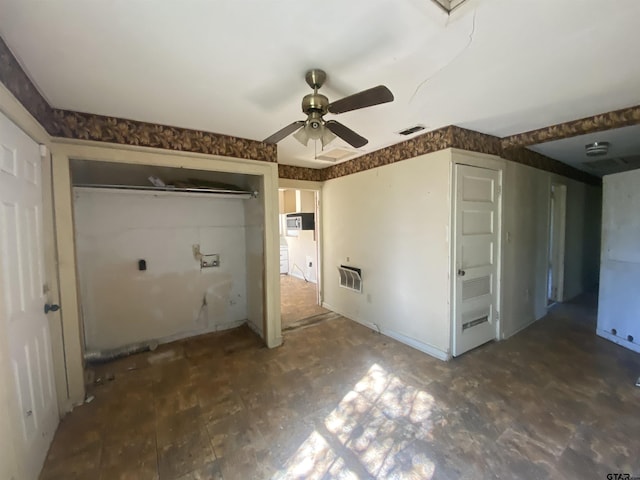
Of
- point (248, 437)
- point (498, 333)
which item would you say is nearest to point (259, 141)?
point (248, 437)

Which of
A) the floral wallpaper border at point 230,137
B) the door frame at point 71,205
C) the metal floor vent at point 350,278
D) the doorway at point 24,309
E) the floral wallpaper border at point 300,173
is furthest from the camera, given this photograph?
the floral wallpaper border at point 300,173

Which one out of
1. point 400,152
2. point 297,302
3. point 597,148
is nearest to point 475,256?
point 400,152

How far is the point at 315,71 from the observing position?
5.05ft

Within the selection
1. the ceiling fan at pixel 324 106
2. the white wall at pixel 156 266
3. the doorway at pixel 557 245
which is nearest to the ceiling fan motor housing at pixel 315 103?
the ceiling fan at pixel 324 106

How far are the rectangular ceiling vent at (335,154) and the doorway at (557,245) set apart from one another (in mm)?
3543

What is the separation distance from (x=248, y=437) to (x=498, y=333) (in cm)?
293

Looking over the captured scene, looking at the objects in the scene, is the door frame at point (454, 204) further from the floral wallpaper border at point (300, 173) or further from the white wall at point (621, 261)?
the floral wallpaper border at point (300, 173)

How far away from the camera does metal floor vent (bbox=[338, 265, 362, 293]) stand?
3.77 m

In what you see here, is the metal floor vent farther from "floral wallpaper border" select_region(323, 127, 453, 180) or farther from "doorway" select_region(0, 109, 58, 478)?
"doorway" select_region(0, 109, 58, 478)

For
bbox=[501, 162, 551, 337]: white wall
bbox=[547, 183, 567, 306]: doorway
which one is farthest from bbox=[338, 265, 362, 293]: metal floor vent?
bbox=[547, 183, 567, 306]: doorway

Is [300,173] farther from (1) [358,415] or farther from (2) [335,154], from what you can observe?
(1) [358,415]

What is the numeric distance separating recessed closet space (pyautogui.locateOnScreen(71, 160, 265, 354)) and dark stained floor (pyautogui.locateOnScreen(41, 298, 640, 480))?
481mm

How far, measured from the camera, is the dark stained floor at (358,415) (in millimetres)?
1561

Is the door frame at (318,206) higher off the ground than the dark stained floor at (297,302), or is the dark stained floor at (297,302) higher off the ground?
the door frame at (318,206)
